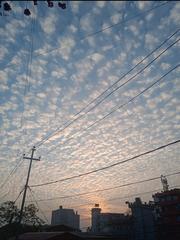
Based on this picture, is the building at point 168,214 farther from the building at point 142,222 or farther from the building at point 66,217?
the building at point 66,217

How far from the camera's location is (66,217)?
126688 millimetres

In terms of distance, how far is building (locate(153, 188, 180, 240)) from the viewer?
4993cm

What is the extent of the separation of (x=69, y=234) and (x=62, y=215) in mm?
108051

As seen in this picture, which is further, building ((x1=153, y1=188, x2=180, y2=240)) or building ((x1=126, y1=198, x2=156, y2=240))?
building ((x1=126, y1=198, x2=156, y2=240))

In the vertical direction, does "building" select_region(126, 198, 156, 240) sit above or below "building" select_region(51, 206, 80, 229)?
below

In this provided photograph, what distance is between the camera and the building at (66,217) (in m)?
125

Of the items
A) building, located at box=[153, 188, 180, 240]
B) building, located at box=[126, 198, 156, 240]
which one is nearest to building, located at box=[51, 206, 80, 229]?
building, located at box=[126, 198, 156, 240]

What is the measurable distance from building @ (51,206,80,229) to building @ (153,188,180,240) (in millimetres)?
79196

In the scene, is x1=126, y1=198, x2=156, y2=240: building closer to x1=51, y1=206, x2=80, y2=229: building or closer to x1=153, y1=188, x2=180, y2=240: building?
x1=153, y1=188, x2=180, y2=240: building

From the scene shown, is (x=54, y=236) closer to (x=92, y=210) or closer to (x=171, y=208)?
(x=171, y=208)

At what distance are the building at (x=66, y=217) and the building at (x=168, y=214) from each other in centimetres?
7920

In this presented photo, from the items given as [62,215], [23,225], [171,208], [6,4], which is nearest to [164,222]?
[171,208]

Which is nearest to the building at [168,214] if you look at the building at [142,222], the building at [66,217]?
the building at [142,222]

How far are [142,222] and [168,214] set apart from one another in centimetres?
633
